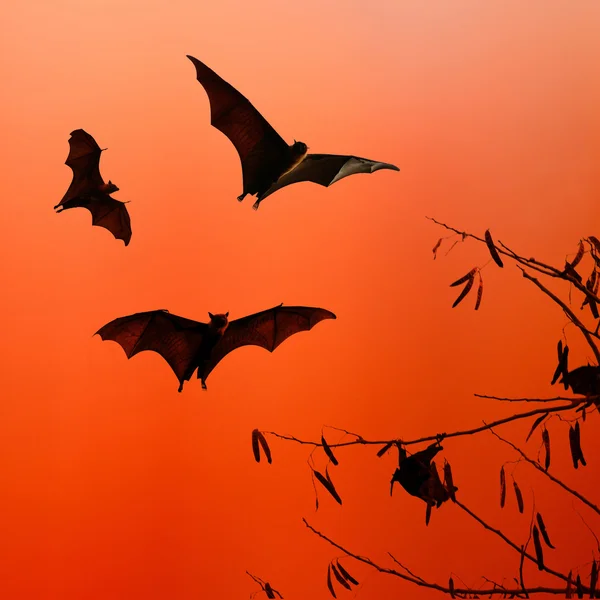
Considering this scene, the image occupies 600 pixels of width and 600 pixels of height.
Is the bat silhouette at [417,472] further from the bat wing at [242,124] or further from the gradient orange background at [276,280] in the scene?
the bat wing at [242,124]

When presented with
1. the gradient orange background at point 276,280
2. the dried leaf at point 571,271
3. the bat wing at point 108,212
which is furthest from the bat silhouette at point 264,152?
the dried leaf at point 571,271

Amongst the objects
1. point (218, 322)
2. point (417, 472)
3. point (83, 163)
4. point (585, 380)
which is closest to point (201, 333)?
A: point (218, 322)

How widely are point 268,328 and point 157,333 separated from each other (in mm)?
266

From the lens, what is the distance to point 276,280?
200 cm

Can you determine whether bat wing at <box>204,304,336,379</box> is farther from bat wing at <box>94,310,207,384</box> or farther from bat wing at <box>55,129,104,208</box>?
bat wing at <box>55,129,104,208</box>

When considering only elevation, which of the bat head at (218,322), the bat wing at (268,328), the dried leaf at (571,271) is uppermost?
the dried leaf at (571,271)

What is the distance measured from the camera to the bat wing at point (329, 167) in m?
1.76

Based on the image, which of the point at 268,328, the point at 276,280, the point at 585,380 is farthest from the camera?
the point at 276,280

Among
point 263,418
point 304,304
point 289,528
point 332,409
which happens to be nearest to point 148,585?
point 289,528

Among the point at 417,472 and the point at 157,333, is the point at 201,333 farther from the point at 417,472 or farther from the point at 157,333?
the point at 417,472

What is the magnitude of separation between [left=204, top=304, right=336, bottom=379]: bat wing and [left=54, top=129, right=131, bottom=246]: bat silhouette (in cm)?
39

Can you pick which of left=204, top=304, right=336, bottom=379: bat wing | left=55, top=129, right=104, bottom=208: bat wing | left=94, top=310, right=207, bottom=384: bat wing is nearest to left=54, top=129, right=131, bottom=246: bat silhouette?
left=55, top=129, right=104, bottom=208: bat wing

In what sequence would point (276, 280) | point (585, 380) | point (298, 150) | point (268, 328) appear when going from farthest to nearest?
point (276, 280) < point (268, 328) < point (298, 150) < point (585, 380)

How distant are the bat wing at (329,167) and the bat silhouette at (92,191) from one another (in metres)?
0.44
